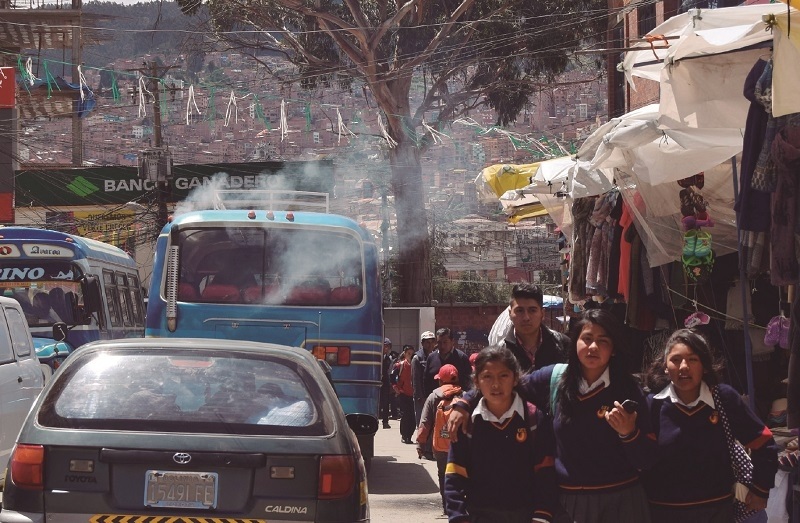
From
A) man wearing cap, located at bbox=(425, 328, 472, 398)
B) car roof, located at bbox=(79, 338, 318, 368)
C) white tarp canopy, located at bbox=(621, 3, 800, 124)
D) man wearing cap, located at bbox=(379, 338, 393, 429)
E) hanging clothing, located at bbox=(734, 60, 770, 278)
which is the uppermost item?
white tarp canopy, located at bbox=(621, 3, 800, 124)

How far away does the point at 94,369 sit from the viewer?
6.02 m

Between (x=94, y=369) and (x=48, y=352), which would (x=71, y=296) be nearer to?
(x=48, y=352)

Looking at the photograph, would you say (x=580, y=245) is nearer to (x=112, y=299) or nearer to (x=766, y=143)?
(x=766, y=143)

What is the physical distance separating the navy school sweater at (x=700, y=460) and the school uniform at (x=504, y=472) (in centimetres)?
53

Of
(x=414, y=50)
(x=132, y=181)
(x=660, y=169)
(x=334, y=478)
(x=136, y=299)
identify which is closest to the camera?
(x=334, y=478)

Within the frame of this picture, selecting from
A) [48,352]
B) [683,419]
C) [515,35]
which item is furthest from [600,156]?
[515,35]

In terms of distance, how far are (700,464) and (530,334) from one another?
1.56 metres

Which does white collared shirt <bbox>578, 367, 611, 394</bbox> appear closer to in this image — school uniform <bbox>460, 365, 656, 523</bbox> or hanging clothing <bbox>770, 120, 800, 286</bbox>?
school uniform <bbox>460, 365, 656, 523</bbox>

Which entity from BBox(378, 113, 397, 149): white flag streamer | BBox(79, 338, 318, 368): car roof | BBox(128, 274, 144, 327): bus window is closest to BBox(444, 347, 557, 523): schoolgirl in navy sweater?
BBox(79, 338, 318, 368): car roof

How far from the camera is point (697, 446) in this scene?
5.26m

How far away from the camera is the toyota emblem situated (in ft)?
18.2

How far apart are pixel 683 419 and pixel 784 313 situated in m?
2.95

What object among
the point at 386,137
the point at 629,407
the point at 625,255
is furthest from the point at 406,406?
the point at 629,407

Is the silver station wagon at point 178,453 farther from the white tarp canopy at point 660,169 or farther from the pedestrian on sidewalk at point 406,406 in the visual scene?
the pedestrian on sidewalk at point 406,406
